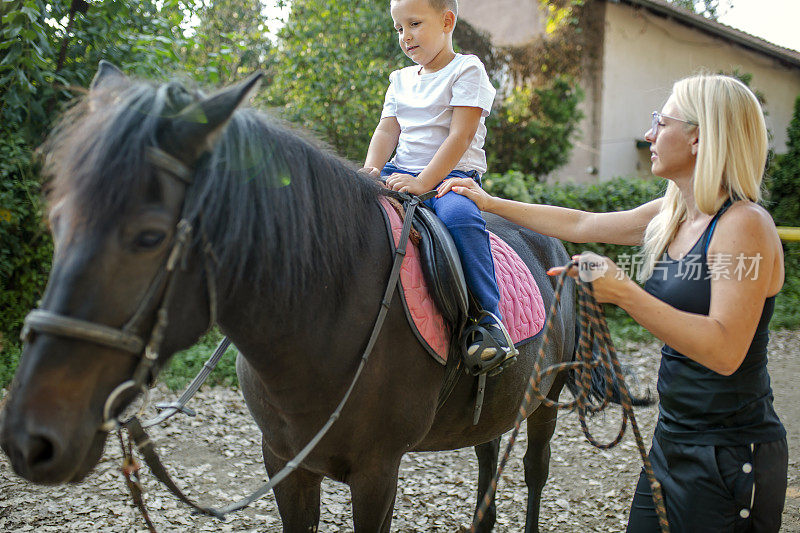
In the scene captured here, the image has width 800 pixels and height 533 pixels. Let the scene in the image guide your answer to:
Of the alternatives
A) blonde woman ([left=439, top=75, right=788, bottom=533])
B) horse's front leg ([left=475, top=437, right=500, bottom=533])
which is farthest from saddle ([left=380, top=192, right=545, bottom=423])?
horse's front leg ([left=475, top=437, right=500, bottom=533])

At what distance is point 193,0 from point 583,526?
5822mm

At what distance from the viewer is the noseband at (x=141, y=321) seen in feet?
4.44

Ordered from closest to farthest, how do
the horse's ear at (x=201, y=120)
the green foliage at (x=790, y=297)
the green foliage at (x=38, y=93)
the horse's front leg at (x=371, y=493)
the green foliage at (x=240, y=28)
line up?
the horse's ear at (x=201, y=120) → the horse's front leg at (x=371, y=493) → the green foliage at (x=38, y=93) → the green foliage at (x=790, y=297) → the green foliage at (x=240, y=28)

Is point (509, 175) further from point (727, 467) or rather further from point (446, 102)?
point (727, 467)

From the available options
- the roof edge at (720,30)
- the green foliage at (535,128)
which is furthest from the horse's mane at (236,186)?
the roof edge at (720,30)

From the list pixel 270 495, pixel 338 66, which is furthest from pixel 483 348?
pixel 338 66

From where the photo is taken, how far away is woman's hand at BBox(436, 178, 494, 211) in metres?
2.60

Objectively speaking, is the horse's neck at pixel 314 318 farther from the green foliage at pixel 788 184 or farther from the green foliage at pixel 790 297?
the green foliage at pixel 788 184

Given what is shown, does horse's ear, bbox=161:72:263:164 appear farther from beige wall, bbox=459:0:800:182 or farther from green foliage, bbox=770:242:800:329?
beige wall, bbox=459:0:800:182

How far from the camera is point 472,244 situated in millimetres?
2480

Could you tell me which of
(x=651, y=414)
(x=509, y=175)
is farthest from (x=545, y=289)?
(x=509, y=175)

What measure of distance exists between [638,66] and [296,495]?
14614mm

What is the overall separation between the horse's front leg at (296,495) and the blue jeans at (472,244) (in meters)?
0.96

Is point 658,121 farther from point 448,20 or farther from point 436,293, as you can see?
point 448,20
